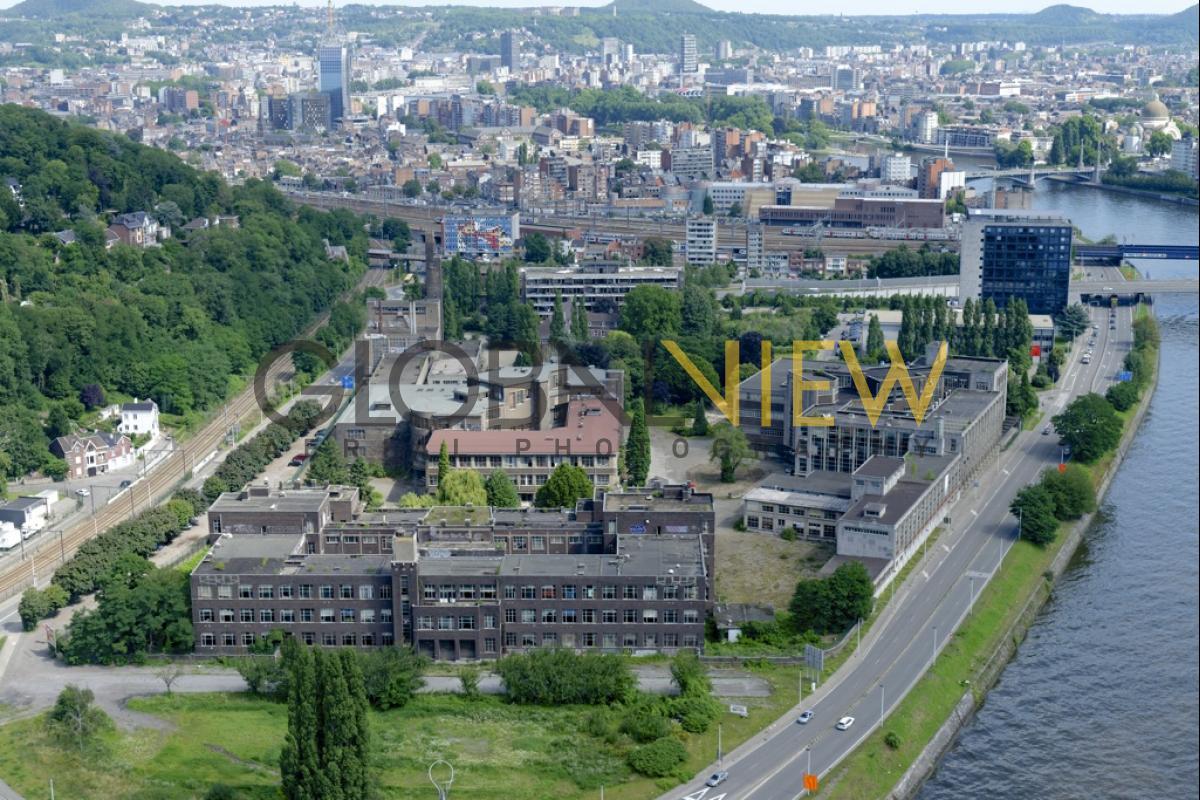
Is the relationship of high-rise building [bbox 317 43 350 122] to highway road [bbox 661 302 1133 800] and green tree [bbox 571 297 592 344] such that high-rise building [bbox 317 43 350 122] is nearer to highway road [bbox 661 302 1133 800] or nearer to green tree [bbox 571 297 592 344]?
green tree [bbox 571 297 592 344]

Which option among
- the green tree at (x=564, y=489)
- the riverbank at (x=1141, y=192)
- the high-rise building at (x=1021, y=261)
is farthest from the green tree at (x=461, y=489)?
the riverbank at (x=1141, y=192)

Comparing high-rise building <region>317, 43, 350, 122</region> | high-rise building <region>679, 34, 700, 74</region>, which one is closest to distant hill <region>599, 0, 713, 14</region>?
high-rise building <region>679, 34, 700, 74</region>

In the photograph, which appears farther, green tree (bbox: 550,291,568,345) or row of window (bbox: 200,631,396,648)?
green tree (bbox: 550,291,568,345)

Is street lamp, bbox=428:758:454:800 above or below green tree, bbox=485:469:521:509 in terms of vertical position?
below

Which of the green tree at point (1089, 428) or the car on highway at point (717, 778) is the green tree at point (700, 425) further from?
the car on highway at point (717, 778)

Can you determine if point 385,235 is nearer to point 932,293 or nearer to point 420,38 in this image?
point 932,293

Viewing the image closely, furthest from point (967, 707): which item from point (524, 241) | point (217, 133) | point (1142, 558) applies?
point (217, 133)
